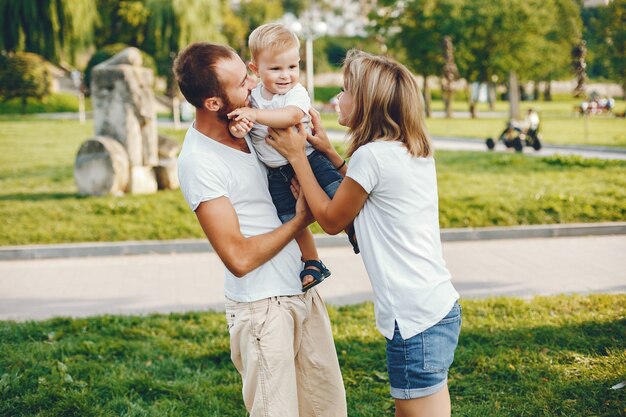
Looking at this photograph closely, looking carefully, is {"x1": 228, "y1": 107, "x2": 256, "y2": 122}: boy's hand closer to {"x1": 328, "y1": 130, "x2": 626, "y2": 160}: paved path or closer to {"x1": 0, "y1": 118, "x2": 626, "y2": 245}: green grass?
{"x1": 0, "y1": 118, "x2": 626, "y2": 245}: green grass

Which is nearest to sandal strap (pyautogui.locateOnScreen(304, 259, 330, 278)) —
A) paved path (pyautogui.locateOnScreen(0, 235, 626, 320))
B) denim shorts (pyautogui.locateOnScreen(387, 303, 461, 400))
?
denim shorts (pyautogui.locateOnScreen(387, 303, 461, 400))

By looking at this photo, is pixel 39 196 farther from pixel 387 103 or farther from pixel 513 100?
pixel 513 100

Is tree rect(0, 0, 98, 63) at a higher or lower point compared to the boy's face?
higher

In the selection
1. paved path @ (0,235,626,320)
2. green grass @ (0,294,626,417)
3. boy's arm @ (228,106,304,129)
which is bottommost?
paved path @ (0,235,626,320)

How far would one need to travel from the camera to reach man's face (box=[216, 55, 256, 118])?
252 centimetres

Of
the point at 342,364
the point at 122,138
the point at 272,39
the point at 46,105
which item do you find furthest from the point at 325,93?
the point at 272,39

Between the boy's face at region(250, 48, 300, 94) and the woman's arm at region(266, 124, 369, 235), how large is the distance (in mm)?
334

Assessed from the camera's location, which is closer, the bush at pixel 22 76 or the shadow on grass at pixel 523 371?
the shadow on grass at pixel 523 371

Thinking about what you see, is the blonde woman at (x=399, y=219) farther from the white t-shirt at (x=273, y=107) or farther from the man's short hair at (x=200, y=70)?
the man's short hair at (x=200, y=70)

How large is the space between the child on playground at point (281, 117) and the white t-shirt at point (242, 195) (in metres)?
0.05

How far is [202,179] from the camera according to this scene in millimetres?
2520

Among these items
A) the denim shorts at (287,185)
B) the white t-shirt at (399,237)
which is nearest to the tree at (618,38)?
the denim shorts at (287,185)

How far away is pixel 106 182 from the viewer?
36.1 ft

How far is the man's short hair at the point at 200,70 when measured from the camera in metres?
2.49
